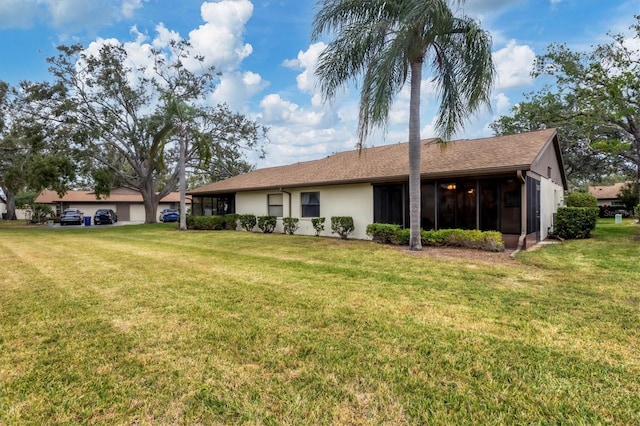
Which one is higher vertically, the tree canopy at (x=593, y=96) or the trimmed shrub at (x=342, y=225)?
the tree canopy at (x=593, y=96)

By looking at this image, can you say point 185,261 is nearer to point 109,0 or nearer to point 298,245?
point 298,245

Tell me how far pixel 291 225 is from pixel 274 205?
1964 mm

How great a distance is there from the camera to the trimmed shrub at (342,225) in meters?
13.4

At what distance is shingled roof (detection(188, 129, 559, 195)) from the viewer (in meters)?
10.4

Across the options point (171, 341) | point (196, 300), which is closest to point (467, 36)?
point (196, 300)

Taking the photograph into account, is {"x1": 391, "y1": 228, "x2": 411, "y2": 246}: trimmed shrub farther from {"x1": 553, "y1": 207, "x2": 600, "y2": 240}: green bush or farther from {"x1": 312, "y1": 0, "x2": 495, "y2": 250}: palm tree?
{"x1": 553, "y1": 207, "x2": 600, "y2": 240}: green bush

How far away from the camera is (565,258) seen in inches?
327

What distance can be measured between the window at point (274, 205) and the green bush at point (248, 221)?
0.91 meters

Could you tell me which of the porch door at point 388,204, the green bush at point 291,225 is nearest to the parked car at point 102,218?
the green bush at point 291,225

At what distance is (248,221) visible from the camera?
57.9 feet

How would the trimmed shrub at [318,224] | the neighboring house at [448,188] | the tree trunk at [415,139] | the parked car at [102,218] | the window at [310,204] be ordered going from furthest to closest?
the parked car at [102,218] < the window at [310,204] < the trimmed shrub at [318,224] < the neighboring house at [448,188] < the tree trunk at [415,139]

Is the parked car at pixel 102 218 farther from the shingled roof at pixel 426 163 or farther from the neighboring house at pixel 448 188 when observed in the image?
the neighboring house at pixel 448 188

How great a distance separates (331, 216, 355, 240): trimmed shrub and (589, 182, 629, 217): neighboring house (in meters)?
34.1

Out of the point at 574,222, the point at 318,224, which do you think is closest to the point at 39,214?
the point at 318,224
